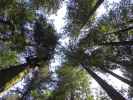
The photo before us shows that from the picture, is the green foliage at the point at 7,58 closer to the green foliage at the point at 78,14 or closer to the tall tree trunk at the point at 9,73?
the tall tree trunk at the point at 9,73

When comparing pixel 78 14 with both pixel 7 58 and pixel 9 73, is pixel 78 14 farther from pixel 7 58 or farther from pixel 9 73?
pixel 9 73

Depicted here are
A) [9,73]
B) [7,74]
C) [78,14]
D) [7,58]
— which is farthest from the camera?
[7,58]

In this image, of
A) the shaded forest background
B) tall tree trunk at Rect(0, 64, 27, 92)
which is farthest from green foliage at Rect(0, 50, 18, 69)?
tall tree trunk at Rect(0, 64, 27, 92)

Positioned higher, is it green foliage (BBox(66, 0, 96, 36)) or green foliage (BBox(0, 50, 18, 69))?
green foliage (BBox(66, 0, 96, 36))

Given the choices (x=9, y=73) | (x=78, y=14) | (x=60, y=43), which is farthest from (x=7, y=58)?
(x=78, y=14)

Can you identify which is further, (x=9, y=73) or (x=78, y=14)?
(x=78, y=14)

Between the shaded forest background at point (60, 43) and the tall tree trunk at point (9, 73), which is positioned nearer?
the tall tree trunk at point (9, 73)

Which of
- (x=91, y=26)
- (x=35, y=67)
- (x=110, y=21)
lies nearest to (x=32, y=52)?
(x=35, y=67)

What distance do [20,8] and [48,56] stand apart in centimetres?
321

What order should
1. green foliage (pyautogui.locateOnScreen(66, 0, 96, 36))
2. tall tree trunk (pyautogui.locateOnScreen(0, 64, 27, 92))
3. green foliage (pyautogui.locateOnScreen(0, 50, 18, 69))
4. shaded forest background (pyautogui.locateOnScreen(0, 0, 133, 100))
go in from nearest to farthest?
tall tree trunk (pyautogui.locateOnScreen(0, 64, 27, 92)) < shaded forest background (pyautogui.locateOnScreen(0, 0, 133, 100)) < green foliage (pyautogui.locateOnScreen(66, 0, 96, 36)) < green foliage (pyautogui.locateOnScreen(0, 50, 18, 69))

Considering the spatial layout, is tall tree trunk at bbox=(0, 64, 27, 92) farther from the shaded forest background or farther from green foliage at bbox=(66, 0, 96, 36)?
green foliage at bbox=(66, 0, 96, 36)

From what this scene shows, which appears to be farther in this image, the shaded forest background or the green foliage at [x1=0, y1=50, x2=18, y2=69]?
the green foliage at [x1=0, y1=50, x2=18, y2=69]

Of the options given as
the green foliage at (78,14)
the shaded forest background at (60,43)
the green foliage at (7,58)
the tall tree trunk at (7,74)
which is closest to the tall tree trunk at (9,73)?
the tall tree trunk at (7,74)

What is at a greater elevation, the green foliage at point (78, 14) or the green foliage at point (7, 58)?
the green foliage at point (78, 14)
